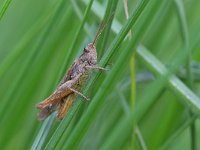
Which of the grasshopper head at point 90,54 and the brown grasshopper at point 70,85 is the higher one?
the grasshopper head at point 90,54

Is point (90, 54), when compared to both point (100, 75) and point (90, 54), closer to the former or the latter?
point (90, 54)

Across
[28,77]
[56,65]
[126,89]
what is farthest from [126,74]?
[28,77]

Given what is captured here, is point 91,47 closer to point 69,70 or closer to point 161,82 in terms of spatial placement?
point 69,70

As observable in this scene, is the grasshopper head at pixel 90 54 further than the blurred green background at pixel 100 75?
Yes

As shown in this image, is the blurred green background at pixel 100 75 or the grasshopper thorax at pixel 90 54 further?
the grasshopper thorax at pixel 90 54

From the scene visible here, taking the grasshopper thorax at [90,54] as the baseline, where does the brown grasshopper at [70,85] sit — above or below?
below

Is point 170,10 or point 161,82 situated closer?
point 161,82

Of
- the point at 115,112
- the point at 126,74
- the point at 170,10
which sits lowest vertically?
the point at 115,112
